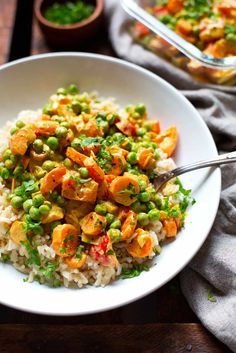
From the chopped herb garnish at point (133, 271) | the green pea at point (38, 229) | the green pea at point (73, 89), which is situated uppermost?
the green pea at point (73, 89)

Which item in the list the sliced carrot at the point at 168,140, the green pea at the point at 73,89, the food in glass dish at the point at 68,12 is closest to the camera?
the sliced carrot at the point at 168,140

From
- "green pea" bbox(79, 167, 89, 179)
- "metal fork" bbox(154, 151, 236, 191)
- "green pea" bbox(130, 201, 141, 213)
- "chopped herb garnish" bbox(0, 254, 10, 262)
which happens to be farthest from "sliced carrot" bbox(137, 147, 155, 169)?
"chopped herb garnish" bbox(0, 254, 10, 262)

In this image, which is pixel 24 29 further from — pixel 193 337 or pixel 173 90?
pixel 193 337

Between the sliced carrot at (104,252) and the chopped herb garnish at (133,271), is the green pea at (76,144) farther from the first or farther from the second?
the chopped herb garnish at (133,271)

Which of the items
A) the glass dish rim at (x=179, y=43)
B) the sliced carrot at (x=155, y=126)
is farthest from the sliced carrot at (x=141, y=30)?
the sliced carrot at (x=155, y=126)

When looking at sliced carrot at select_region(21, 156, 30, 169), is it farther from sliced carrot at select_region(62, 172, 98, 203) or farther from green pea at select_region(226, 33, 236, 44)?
green pea at select_region(226, 33, 236, 44)

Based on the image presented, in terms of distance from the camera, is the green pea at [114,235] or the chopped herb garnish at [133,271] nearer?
Result: the green pea at [114,235]

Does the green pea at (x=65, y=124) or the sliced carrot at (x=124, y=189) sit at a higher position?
the green pea at (x=65, y=124)

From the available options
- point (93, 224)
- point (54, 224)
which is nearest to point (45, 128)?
point (54, 224)
